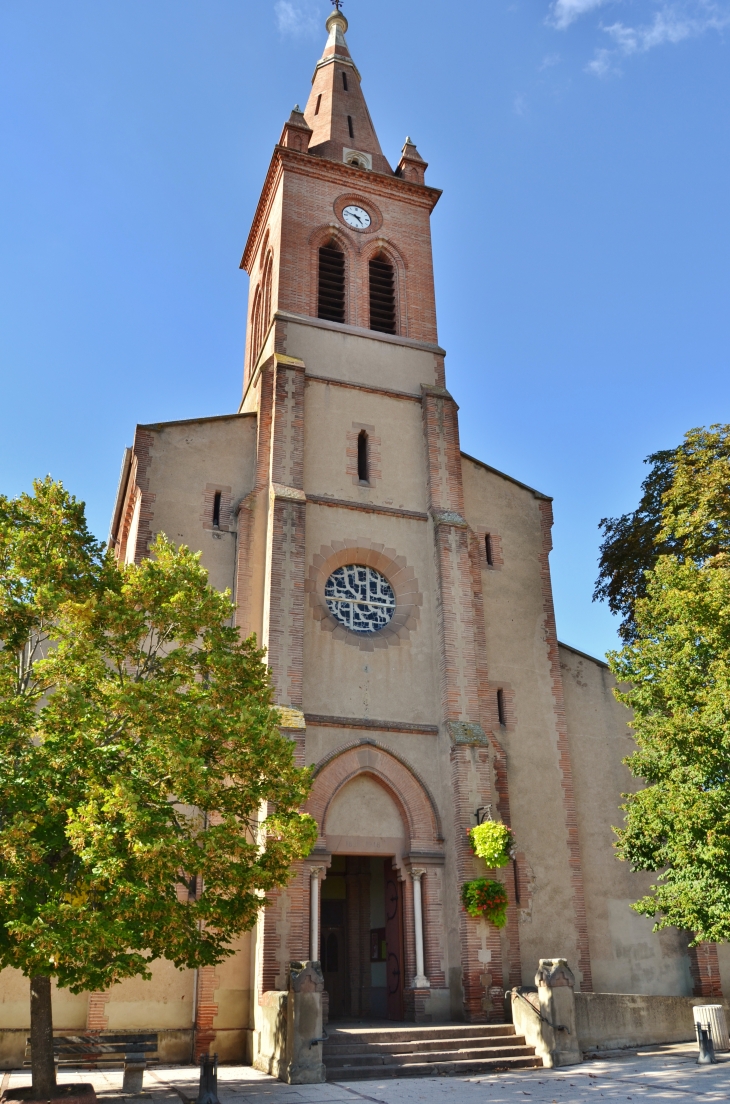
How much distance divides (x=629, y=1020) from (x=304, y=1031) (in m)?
6.62

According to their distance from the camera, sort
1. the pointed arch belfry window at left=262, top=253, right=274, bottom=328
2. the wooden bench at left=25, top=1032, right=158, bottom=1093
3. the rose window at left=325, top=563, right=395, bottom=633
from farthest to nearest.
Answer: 1. the pointed arch belfry window at left=262, top=253, right=274, bottom=328
2. the rose window at left=325, top=563, right=395, bottom=633
3. the wooden bench at left=25, top=1032, right=158, bottom=1093

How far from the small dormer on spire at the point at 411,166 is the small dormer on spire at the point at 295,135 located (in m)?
3.12

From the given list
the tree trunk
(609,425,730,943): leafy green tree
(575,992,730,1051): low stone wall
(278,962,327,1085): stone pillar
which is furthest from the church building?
the tree trunk

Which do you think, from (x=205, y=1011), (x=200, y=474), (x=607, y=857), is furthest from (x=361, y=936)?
(x=200, y=474)

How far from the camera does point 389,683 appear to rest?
795 inches

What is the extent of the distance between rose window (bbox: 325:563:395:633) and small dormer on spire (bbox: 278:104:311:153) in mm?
13642

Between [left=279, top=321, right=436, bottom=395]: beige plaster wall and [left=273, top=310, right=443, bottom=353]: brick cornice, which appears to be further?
[left=273, top=310, right=443, bottom=353]: brick cornice

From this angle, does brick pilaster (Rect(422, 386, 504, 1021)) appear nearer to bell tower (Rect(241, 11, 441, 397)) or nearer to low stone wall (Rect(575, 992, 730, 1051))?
low stone wall (Rect(575, 992, 730, 1051))

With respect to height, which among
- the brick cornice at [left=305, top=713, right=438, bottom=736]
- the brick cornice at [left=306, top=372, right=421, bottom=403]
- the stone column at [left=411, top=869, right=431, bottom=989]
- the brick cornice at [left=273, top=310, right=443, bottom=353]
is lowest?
the stone column at [left=411, top=869, right=431, bottom=989]

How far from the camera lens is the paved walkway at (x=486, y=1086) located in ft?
39.6

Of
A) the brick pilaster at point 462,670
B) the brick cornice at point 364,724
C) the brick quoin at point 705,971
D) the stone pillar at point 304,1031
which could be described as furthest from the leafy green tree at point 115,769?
the brick quoin at point 705,971

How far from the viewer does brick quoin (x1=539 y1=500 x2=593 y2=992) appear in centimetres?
1956

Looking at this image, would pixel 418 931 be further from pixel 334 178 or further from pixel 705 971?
pixel 334 178

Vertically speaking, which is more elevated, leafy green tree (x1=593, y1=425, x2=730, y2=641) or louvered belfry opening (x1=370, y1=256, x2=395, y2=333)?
louvered belfry opening (x1=370, y1=256, x2=395, y2=333)
